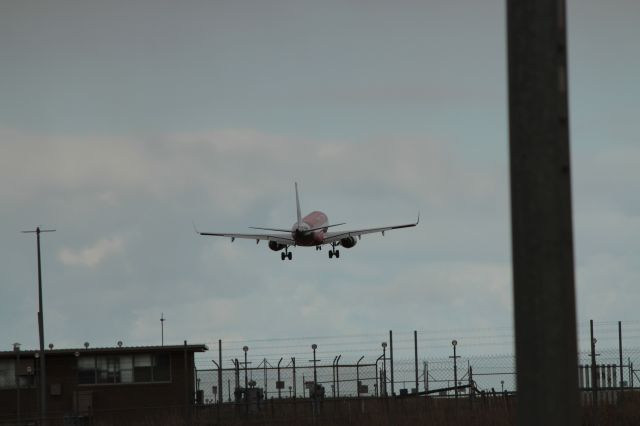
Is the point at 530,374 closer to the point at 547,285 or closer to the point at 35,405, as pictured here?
the point at 547,285

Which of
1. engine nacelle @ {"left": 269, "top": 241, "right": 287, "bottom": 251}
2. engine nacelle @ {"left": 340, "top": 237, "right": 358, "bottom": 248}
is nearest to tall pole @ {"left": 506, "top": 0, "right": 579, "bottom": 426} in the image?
engine nacelle @ {"left": 340, "top": 237, "right": 358, "bottom": 248}

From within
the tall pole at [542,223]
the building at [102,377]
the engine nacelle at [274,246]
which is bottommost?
the building at [102,377]

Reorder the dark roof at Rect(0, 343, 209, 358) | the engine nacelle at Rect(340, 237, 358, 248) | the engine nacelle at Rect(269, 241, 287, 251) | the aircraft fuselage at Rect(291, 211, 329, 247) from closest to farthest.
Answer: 1. the dark roof at Rect(0, 343, 209, 358)
2. the aircraft fuselage at Rect(291, 211, 329, 247)
3. the engine nacelle at Rect(340, 237, 358, 248)
4. the engine nacelle at Rect(269, 241, 287, 251)

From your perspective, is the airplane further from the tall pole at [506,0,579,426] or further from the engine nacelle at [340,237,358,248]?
the tall pole at [506,0,579,426]

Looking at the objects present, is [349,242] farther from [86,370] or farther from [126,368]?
[86,370]

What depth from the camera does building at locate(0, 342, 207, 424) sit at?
4953 cm

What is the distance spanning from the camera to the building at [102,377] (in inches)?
1950

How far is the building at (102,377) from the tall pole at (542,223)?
148 feet

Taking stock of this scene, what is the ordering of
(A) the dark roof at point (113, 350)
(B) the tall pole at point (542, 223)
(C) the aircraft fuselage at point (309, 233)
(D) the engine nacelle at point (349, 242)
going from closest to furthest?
(B) the tall pole at point (542, 223) < (A) the dark roof at point (113, 350) < (C) the aircraft fuselage at point (309, 233) < (D) the engine nacelle at point (349, 242)

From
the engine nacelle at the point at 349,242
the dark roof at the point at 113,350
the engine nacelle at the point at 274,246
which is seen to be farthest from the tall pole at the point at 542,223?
the engine nacelle at the point at 274,246

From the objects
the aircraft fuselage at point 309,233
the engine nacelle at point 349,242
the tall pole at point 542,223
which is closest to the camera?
the tall pole at point 542,223

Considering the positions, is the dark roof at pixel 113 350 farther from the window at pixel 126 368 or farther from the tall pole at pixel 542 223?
the tall pole at pixel 542 223

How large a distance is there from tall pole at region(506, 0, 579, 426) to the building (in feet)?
148

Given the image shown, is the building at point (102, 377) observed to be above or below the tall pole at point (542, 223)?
below
